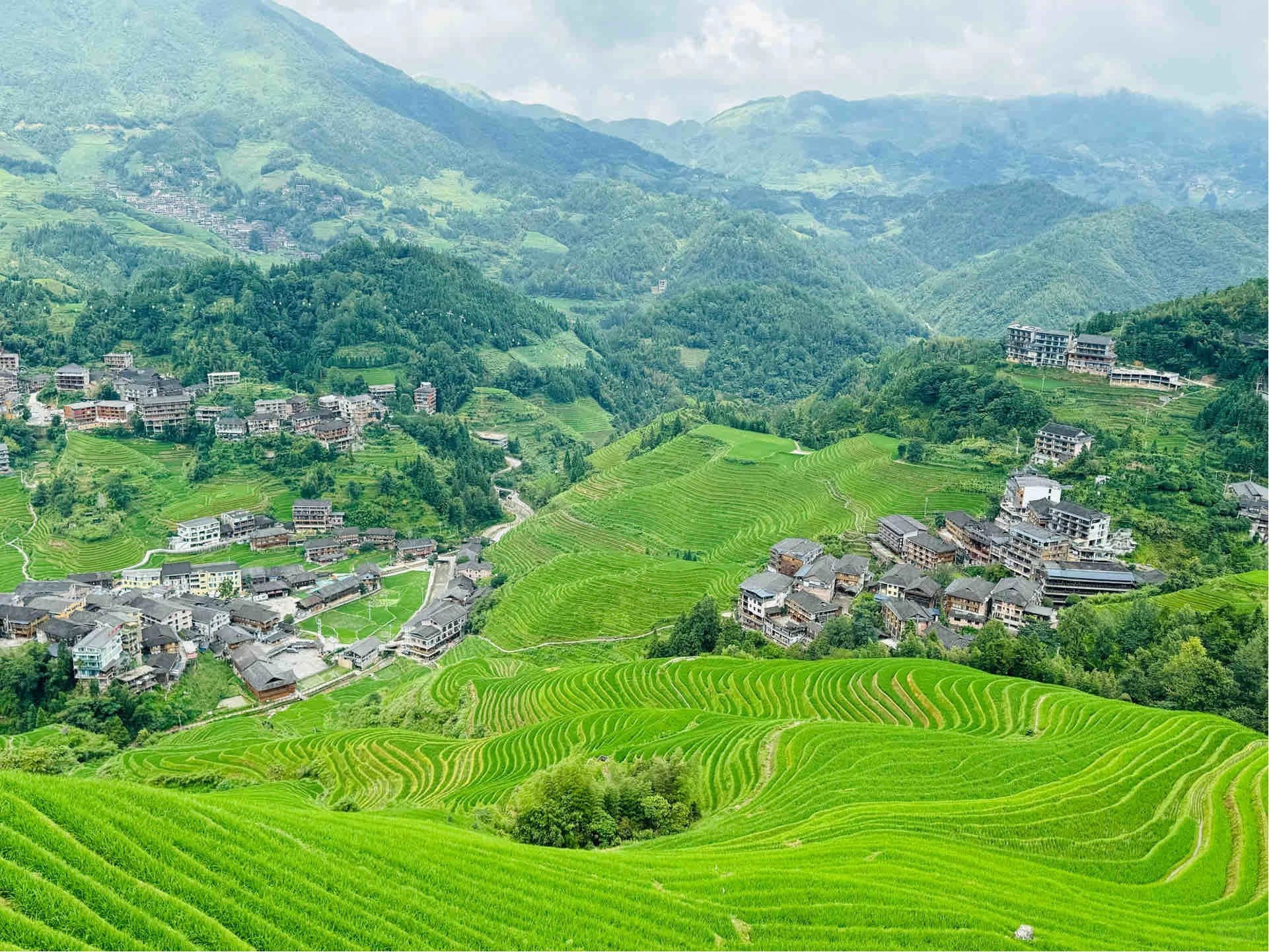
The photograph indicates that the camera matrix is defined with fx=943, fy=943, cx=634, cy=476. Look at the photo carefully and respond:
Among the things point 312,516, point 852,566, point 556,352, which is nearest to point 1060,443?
point 852,566

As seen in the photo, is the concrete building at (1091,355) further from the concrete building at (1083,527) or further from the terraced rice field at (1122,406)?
the concrete building at (1083,527)

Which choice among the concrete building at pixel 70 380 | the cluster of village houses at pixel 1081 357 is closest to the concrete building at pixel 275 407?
the concrete building at pixel 70 380

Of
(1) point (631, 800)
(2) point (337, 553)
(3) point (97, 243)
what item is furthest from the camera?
(3) point (97, 243)

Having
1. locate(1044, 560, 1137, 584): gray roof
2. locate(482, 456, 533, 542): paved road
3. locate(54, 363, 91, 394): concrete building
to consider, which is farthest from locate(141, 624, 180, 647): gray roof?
locate(1044, 560, 1137, 584): gray roof

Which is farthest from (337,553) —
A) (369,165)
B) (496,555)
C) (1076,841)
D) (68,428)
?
(369,165)

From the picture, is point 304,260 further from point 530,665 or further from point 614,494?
point 530,665
